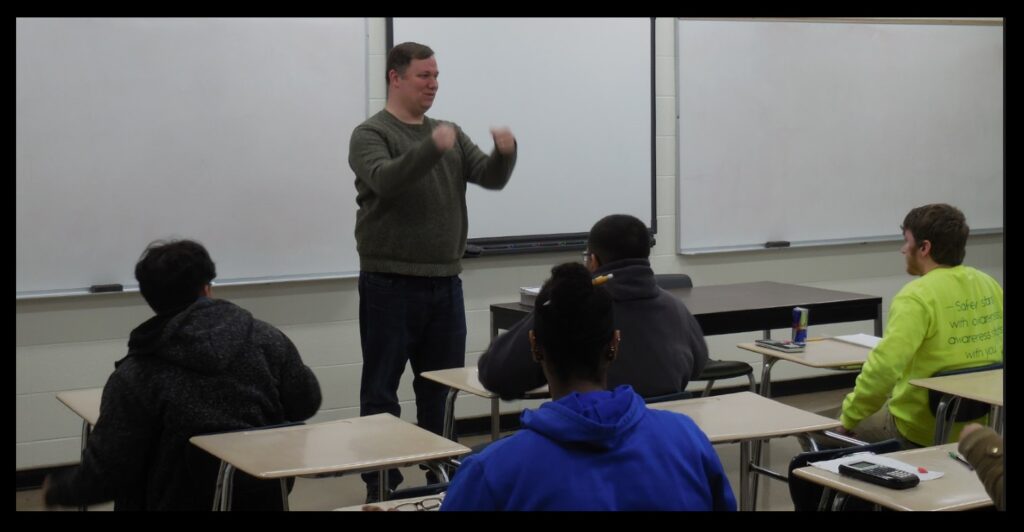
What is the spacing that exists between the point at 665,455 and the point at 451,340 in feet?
7.53

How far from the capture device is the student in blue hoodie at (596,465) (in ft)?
5.30

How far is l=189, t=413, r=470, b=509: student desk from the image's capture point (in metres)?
2.38

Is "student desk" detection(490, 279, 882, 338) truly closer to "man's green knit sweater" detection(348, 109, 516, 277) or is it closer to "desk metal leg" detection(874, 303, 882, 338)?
"desk metal leg" detection(874, 303, 882, 338)

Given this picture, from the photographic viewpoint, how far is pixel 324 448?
256cm

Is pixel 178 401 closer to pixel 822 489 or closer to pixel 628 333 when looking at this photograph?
pixel 628 333

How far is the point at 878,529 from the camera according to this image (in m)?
1.08

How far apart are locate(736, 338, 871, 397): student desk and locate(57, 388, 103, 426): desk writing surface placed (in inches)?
88.8

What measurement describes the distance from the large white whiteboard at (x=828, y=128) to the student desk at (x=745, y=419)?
9.43 feet

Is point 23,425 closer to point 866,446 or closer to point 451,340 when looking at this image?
point 451,340

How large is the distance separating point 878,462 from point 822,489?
42 centimetres

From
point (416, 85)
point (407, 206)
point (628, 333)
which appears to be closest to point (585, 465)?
point (628, 333)

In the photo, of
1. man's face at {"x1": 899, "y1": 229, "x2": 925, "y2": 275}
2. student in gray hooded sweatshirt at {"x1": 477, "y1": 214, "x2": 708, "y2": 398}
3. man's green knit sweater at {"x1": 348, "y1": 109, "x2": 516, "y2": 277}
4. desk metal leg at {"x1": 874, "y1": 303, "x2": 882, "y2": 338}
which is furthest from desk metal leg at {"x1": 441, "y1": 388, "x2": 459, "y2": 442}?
desk metal leg at {"x1": 874, "y1": 303, "x2": 882, "y2": 338}

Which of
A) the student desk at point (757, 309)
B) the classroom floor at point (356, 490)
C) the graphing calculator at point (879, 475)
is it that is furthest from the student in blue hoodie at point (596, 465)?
the student desk at point (757, 309)

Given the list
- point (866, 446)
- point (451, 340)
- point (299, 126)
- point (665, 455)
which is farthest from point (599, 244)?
point (299, 126)
